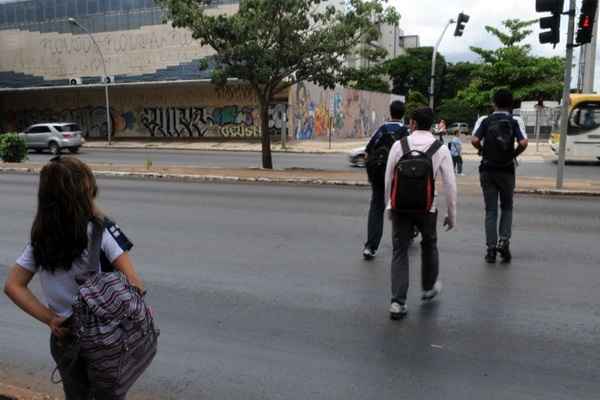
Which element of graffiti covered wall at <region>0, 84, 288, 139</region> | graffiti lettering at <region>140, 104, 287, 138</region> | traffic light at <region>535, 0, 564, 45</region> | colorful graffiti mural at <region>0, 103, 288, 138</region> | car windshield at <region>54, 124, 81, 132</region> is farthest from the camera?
graffiti covered wall at <region>0, 84, 288, 139</region>

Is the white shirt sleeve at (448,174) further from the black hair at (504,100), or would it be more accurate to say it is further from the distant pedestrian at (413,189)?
the black hair at (504,100)

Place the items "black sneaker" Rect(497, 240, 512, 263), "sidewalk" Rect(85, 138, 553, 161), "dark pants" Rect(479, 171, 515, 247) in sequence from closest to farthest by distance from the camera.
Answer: "dark pants" Rect(479, 171, 515, 247)
"black sneaker" Rect(497, 240, 512, 263)
"sidewalk" Rect(85, 138, 553, 161)

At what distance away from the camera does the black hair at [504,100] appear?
607 centimetres

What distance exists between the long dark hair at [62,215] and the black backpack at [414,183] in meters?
2.73

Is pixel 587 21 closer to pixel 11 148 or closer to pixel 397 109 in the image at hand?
pixel 397 109

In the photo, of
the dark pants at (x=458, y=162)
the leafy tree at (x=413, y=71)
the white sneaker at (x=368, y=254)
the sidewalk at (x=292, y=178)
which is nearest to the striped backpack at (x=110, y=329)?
the white sneaker at (x=368, y=254)

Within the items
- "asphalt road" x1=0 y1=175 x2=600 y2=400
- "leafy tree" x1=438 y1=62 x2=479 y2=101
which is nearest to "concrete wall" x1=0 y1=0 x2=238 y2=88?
"asphalt road" x1=0 y1=175 x2=600 y2=400

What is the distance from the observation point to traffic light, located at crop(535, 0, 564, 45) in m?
11.3

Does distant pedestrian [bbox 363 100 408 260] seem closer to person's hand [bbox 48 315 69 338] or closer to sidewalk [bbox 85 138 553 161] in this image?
person's hand [bbox 48 315 69 338]

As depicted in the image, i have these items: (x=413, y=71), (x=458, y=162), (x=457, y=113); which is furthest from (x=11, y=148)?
(x=413, y=71)

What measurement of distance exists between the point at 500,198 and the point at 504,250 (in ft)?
1.97

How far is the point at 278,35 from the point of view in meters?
16.2

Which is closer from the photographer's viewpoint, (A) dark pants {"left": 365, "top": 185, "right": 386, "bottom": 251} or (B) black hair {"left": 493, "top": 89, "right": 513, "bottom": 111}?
(B) black hair {"left": 493, "top": 89, "right": 513, "bottom": 111}

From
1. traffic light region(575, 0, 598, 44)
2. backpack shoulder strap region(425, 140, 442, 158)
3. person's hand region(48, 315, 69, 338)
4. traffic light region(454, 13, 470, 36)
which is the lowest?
person's hand region(48, 315, 69, 338)
